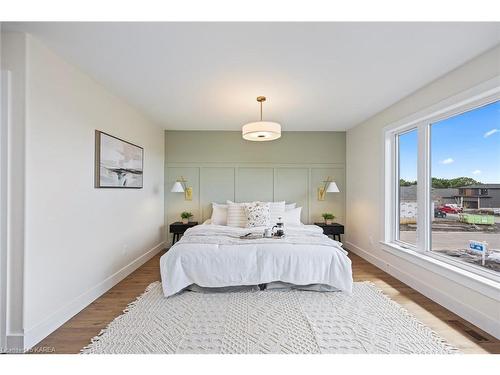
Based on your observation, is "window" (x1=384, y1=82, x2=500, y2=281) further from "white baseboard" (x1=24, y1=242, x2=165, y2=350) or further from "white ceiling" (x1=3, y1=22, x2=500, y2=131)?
"white baseboard" (x1=24, y1=242, x2=165, y2=350)

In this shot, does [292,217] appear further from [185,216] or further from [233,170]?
[185,216]

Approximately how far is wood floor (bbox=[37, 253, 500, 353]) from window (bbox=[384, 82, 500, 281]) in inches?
19.4

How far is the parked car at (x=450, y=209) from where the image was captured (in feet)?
8.68

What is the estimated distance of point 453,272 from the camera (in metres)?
2.42

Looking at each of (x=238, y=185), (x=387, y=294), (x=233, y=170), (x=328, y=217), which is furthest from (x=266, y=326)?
(x=233, y=170)

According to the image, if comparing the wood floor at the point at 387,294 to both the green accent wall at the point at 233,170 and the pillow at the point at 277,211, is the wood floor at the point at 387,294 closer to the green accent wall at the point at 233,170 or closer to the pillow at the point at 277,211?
the pillow at the point at 277,211

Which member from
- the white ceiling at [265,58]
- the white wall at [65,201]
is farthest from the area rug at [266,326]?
the white ceiling at [265,58]

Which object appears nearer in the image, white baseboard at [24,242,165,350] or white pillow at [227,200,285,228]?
white baseboard at [24,242,165,350]

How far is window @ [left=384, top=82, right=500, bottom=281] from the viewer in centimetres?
231

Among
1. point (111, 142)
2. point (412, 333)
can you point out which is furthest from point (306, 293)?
point (111, 142)

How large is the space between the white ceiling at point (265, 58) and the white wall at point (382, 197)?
129 millimetres

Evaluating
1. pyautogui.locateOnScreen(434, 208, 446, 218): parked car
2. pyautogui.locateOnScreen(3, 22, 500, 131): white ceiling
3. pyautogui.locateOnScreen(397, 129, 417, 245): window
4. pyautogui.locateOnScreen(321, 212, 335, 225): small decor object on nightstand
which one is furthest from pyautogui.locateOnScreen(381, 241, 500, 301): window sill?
pyautogui.locateOnScreen(3, 22, 500, 131): white ceiling

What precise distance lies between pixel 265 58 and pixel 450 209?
251 centimetres
